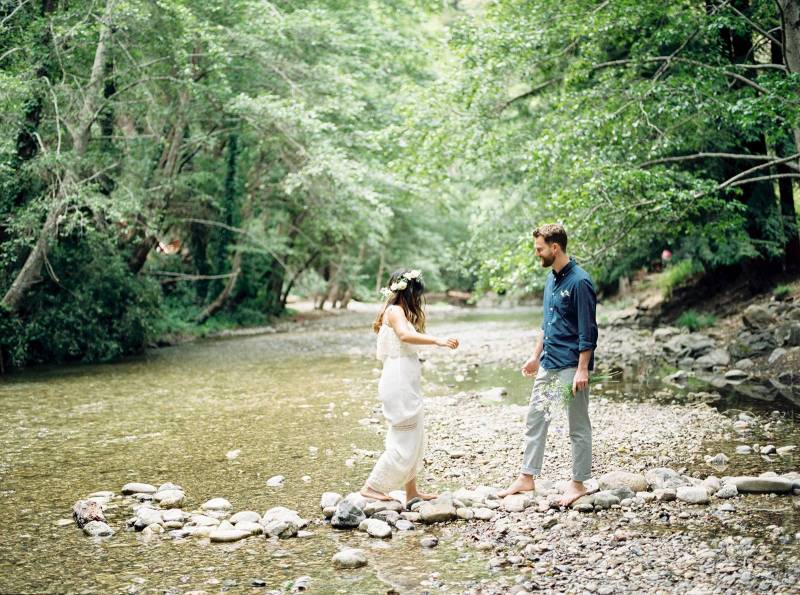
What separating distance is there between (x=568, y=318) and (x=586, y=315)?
0.25 m

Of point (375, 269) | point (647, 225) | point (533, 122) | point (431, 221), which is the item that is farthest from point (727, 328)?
point (375, 269)

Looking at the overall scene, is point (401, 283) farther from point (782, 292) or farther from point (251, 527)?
point (782, 292)

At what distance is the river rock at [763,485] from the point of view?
19.8 feet

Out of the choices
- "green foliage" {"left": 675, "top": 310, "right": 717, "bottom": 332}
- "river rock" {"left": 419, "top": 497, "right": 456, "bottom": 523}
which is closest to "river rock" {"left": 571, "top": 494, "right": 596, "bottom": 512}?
"river rock" {"left": 419, "top": 497, "right": 456, "bottom": 523}

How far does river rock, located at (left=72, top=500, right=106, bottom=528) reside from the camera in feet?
19.0

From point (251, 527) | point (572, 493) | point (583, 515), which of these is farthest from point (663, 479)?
point (251, 527)

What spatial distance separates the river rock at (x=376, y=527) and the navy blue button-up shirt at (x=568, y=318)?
193cm

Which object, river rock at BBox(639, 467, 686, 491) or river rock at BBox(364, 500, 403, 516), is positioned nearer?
river rock at BBox(364, 500, 403, 516)

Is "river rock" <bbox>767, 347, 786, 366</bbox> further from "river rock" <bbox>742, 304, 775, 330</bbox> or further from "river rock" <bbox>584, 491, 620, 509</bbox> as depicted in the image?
"river rock" <bbox>584, 491, 620, 509</bbox>

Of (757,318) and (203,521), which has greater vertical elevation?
(757,318)

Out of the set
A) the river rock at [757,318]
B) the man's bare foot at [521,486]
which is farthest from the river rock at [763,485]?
the river rock at [757,318]

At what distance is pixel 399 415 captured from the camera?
20.8 ft

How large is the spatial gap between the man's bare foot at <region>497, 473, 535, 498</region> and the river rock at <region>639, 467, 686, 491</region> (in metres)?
1.04

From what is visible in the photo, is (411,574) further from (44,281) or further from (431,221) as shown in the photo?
(431,221)
